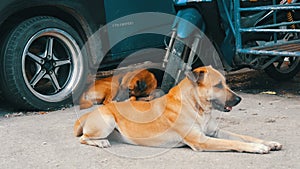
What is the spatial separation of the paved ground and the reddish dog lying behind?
420mm

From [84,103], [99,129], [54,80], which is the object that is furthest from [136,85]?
[99,129]

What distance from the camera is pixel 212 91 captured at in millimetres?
4566

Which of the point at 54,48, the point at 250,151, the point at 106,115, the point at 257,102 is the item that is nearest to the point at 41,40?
the point at 54,48

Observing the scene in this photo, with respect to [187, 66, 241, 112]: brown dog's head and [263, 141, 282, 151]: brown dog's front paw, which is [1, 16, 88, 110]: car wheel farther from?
[263, 141, 282, 151]: brown dog's front paw

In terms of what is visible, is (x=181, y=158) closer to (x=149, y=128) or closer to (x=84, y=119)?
(x=149, y=128)

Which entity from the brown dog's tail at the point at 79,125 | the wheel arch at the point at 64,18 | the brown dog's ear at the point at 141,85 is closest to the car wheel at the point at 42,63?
the wheel arch at the point at 64,18

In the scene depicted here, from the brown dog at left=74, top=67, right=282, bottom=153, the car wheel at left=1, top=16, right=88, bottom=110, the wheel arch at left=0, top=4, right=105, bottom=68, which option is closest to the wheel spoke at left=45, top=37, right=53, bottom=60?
the car wheel at left=1, top=16, right=88, bottom=110

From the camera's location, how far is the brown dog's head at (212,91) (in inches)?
179

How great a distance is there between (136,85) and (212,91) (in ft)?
7.40

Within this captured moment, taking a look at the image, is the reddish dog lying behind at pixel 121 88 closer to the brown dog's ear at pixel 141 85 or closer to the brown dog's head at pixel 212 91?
the brown dog's ear at pixel 141 85

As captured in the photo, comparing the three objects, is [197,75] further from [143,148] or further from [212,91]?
[143,148]

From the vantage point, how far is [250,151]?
13.9 ft

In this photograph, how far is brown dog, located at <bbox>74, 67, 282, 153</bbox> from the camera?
450 cm

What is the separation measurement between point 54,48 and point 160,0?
4.78 ft
